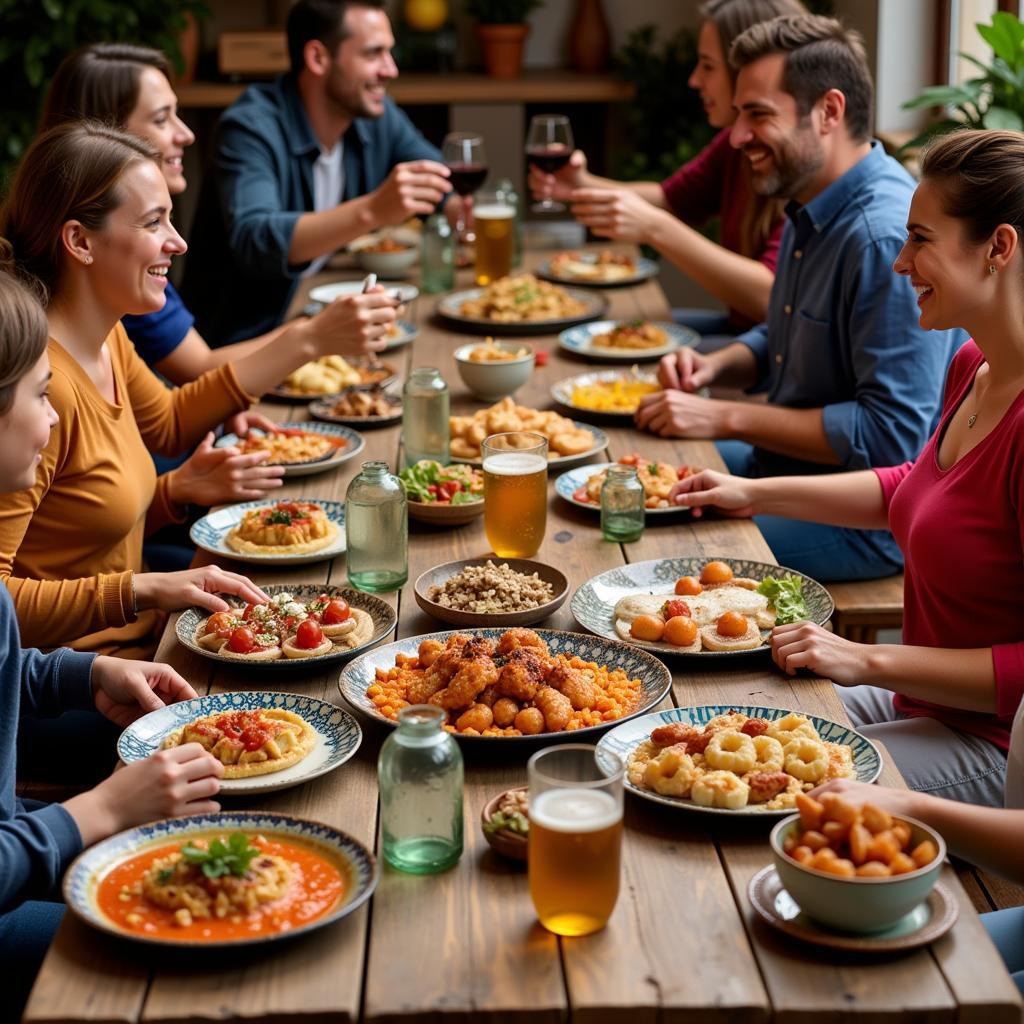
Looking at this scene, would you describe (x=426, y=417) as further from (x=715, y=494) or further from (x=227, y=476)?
(x=715, y=494)

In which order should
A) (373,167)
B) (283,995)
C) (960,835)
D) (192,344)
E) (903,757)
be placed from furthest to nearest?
(373,167)
(192,344)
(903,757)
(960,835)
(283,995)

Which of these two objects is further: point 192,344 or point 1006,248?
point 192,344

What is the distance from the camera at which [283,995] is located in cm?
126

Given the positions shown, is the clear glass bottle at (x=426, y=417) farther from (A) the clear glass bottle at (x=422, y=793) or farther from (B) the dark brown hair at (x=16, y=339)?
(A) the clear glass bottle at (x=422, y=793)

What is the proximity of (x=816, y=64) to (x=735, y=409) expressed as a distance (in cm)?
75

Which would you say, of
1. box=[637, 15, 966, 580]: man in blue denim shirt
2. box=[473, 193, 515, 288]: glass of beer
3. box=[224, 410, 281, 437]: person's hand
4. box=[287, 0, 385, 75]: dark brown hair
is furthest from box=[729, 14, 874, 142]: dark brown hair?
box=[287, 0, 385, 75]: dark brown hair

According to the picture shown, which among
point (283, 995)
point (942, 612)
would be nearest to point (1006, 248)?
point (942, 612)

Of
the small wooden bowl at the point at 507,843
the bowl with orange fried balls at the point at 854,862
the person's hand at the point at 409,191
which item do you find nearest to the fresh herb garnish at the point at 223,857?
the small wooden bowl at the point at 507,843

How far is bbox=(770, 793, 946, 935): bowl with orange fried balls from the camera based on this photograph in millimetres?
1282

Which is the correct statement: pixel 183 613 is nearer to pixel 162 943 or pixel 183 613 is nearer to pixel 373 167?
pixel 162 943

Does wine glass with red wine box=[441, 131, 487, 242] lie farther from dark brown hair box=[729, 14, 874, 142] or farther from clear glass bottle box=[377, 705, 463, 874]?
clear glass bottle box=[377, 705, 463, 874]

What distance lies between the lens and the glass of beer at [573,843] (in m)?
1.31

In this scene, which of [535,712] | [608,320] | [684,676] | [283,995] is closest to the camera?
[283,995]

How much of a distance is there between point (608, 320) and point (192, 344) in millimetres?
1049
